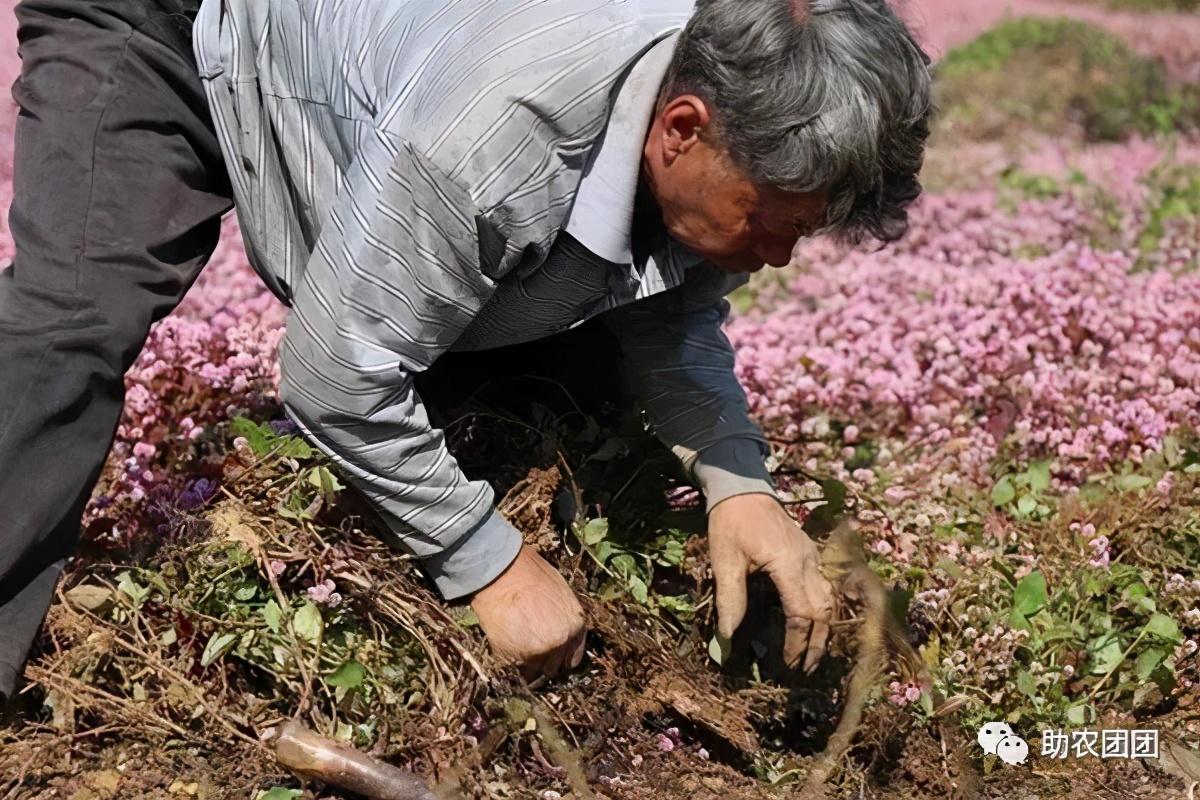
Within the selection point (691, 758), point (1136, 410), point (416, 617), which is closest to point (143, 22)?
point (416, 617)

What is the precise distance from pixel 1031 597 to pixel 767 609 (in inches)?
21.2

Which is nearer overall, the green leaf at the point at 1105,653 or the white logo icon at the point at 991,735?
the white logo icon at the point at 991,735

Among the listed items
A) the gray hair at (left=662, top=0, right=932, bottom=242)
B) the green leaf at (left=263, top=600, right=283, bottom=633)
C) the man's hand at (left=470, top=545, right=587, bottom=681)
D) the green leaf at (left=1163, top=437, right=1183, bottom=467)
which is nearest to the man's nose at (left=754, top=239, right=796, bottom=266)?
the gray hair at (left=662, top=0, right=932, bottom=242)

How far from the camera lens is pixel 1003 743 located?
8.11 feet

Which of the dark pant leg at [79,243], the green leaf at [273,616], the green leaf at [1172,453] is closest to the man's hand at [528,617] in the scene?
the green leaf at [273,616]

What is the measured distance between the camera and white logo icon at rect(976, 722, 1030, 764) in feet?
8.07

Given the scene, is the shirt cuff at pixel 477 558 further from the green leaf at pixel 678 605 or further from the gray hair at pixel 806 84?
→ the gray hair at pixel 806 84

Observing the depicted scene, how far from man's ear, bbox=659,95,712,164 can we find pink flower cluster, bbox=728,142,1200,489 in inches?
63.3

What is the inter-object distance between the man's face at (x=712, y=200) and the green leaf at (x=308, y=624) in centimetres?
84

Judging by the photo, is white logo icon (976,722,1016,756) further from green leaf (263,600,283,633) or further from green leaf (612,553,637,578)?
green leaf (263,600,283,633)

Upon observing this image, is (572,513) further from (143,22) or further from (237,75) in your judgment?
(143,22)

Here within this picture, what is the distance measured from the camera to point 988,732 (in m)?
2.49

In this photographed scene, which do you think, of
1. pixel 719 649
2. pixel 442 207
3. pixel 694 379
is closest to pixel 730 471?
pixel 694 379

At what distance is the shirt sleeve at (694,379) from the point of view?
2467 millimetres
